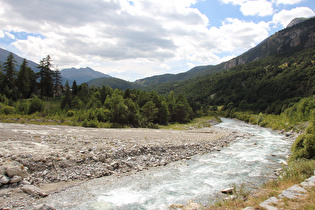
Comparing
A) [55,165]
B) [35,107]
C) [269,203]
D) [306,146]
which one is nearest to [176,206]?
[269,203]

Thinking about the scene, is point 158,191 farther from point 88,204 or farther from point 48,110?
point 48,110

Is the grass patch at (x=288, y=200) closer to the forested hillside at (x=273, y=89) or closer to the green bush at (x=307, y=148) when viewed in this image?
the green bush at (x=307, y=148)

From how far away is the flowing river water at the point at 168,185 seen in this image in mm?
9867

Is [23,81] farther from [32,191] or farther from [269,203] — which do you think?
[269,203]

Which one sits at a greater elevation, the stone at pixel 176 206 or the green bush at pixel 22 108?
the green bush at pixel 22 108

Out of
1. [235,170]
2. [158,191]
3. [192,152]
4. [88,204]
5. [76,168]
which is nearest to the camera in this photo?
[88,204]

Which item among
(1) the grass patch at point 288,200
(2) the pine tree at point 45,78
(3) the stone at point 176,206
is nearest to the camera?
(1) the grass patch at point 288,200

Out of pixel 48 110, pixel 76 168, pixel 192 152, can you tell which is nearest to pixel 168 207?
pixel 76 168

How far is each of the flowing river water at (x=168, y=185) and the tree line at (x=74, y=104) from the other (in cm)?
2590

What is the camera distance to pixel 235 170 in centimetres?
1605

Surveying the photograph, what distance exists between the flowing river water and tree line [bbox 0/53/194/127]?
25.9 meters

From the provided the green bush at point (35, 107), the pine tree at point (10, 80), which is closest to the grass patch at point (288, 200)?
the green bush at point (35, 107)

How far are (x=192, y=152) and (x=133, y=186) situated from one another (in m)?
11.7

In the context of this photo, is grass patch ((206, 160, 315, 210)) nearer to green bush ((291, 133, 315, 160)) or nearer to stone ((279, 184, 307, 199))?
stone ((279, 184, 307, 199))
